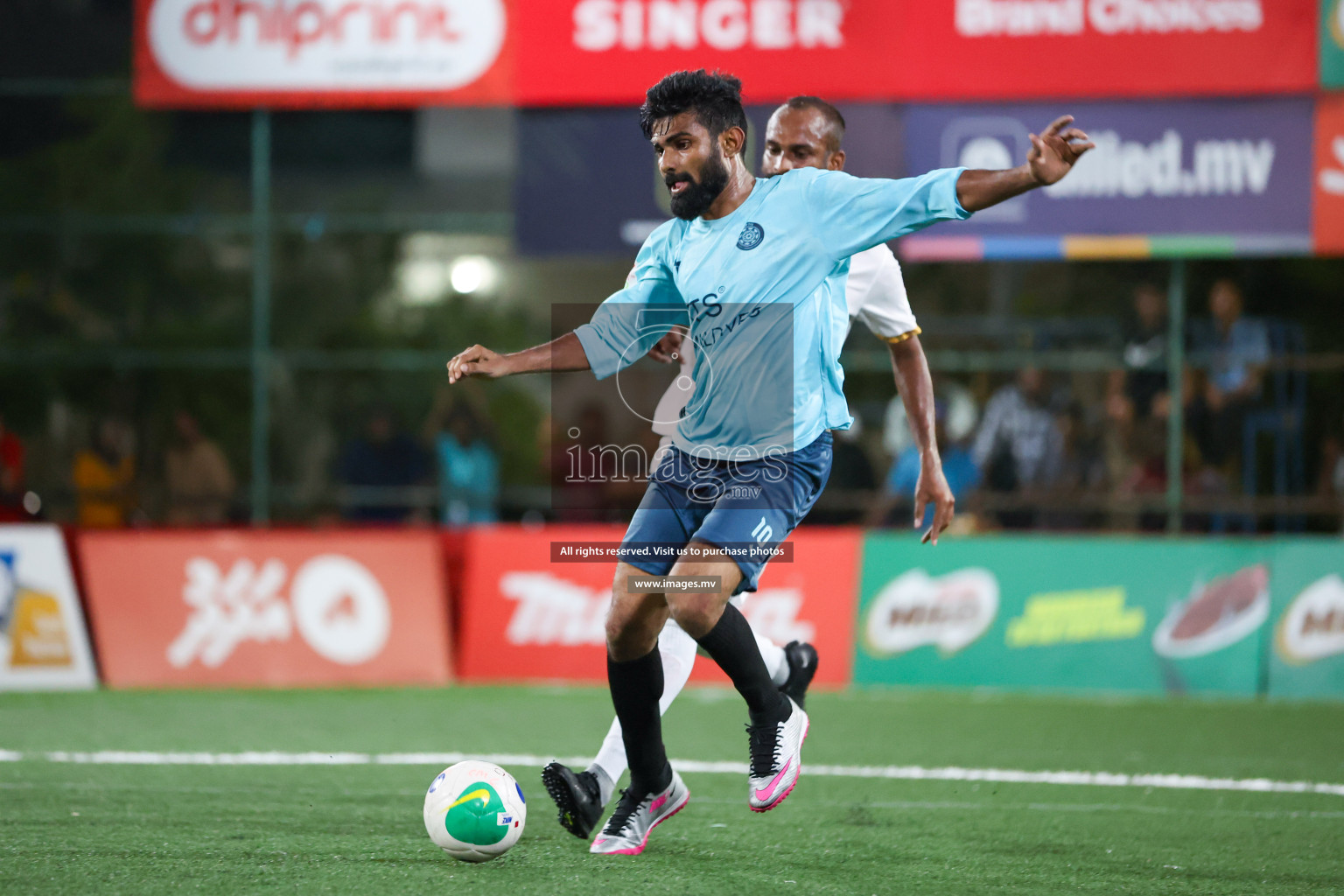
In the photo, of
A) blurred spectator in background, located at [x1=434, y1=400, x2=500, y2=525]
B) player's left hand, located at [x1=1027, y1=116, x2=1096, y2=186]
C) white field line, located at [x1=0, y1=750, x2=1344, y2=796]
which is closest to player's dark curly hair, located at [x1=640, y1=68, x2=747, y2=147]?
player's left hand, located at [x1=1027, y1=116, x2=1096, y2=186]

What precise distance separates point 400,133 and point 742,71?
765 cm

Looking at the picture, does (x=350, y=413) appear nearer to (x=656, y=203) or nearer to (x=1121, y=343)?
(x=656, y=203)

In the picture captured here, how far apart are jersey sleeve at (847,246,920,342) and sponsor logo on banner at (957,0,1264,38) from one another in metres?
5.85

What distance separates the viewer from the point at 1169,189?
11.3 m

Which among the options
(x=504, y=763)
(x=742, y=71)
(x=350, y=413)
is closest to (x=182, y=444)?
(x=350, y=413)

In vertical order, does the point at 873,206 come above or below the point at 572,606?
above

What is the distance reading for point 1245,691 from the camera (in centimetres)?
1025

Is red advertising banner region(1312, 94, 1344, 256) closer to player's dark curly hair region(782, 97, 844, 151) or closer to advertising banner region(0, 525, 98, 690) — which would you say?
player's dark curly hair region(782, 97, 844, 151)

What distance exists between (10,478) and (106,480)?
3.21 feet

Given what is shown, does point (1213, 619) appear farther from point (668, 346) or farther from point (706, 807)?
→ point (668, 346)

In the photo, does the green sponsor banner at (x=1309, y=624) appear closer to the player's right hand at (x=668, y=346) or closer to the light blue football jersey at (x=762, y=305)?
the light blue football jersey at (x=762, y=305)

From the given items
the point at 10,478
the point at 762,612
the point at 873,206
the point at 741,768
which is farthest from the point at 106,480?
the point at 873,206

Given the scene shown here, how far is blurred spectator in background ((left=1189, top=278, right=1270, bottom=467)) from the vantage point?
12039 millimetres

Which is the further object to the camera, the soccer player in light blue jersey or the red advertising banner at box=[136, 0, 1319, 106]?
the red advertising banner at box=[136, 0, 1319, 106]
